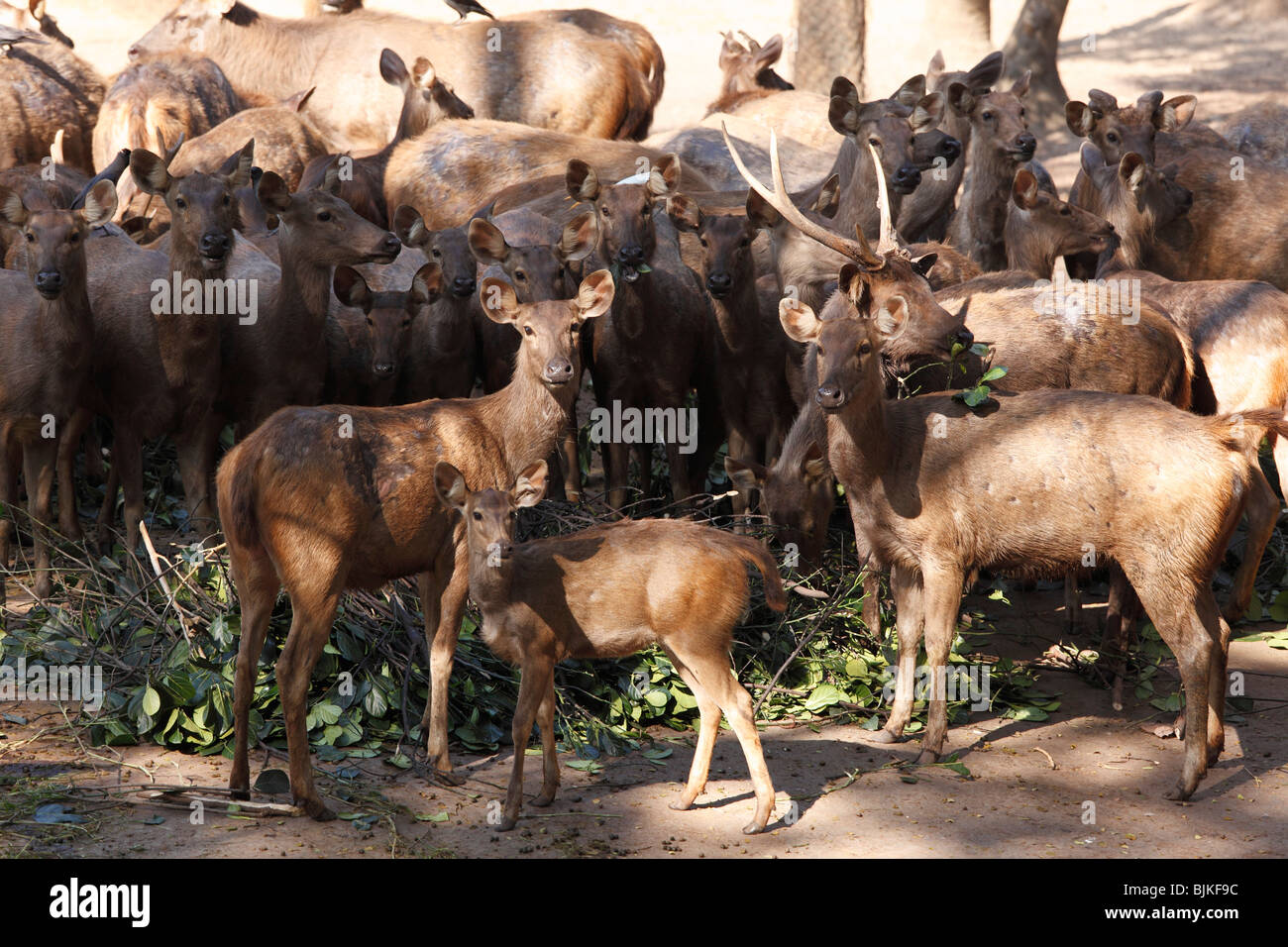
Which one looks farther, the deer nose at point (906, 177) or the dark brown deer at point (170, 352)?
the deer nose at point (906, 177)

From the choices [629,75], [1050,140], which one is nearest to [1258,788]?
[629,75]

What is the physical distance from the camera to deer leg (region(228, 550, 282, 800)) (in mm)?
6438

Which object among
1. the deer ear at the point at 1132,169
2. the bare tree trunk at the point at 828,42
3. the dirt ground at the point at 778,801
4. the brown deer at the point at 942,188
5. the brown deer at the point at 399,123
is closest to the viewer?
the dirt ground at the point at 778,801

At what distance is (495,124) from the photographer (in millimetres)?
13352

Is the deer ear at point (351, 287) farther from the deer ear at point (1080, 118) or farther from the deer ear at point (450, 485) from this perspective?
the deer ear at point (1080, 118)

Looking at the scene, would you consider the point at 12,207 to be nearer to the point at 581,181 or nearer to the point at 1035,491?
the point at 581,181

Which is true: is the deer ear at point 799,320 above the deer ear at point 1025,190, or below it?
below

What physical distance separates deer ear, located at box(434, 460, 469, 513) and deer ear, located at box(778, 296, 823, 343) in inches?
71.9

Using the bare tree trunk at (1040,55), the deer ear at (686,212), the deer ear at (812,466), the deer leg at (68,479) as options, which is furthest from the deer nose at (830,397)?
the bare tree trunk at (1040,55)

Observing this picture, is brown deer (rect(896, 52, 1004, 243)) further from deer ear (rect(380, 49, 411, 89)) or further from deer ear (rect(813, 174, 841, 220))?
deer ear (rect(380, 49, 411, 89))

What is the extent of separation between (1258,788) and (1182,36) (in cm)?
1923

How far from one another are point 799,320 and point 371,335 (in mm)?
3041

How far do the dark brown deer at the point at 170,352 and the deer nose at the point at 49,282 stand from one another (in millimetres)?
676

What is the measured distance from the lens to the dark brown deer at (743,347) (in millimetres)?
9430
